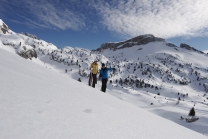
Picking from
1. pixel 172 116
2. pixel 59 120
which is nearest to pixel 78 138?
pixel 59 120

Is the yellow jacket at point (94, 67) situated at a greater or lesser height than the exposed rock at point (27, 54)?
lesser

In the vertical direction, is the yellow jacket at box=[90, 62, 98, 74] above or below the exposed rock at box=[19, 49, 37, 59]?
below

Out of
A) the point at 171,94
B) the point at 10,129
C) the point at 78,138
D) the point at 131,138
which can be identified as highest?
the point at 10,129

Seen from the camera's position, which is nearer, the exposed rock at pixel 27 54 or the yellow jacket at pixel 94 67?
the yellow jacket at pixel 94 67

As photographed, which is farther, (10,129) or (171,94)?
(171,94)

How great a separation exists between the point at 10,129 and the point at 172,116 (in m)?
39.5

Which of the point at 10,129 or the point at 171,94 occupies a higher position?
the point at 10,129

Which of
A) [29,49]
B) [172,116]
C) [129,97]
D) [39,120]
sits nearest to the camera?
[39,120]

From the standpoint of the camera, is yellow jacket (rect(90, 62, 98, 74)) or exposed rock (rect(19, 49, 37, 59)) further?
exposed rock (rect(19, 49, 37, 59))

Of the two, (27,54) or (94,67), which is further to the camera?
(27,54)

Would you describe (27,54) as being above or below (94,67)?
above

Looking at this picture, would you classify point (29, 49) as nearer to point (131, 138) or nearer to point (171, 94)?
point (171, 94)

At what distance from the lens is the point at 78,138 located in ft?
7.63

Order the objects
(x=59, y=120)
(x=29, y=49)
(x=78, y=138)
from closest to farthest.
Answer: (x=78, y=138)
(x=59, y=120)
(x=29, y=49)
